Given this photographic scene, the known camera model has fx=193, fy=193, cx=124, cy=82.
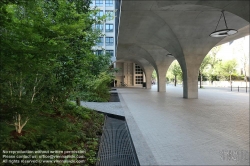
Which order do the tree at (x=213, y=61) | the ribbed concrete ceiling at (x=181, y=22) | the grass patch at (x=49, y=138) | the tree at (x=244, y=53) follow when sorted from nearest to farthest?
the grass patch at (x=49, y=138) → the ribbed concrete ceiling at (x=181, y=22) → the tree at (x=213, y=61) → the tree at (x=244, y=53)

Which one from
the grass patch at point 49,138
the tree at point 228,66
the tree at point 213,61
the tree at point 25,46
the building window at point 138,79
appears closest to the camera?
the tree at point 25,46

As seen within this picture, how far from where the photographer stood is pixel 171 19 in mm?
11648

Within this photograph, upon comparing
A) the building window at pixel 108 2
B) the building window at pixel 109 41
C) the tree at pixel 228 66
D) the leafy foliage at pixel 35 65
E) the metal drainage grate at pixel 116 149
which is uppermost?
the building window at pixel 108 2

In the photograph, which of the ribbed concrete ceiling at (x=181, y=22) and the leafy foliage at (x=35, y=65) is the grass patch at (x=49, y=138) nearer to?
the leafy foliage at (x=35, y=65)

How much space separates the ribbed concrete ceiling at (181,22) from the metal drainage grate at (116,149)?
5.17 metres

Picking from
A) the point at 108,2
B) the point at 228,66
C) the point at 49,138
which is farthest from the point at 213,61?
the point at 49,138

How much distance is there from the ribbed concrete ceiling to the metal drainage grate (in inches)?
203

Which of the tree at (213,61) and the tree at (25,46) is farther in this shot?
the tree at (213,61)

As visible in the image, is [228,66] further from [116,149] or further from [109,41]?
[116,149]

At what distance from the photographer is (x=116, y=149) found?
4.54m

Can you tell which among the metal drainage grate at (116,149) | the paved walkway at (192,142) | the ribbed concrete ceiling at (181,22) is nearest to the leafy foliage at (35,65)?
the metal drainage grate at (116,149)

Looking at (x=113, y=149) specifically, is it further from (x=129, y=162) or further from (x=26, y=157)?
(x=26, y=157)

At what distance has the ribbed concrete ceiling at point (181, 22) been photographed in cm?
743

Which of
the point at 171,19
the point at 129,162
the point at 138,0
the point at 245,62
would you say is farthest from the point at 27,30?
the point at 245,62
